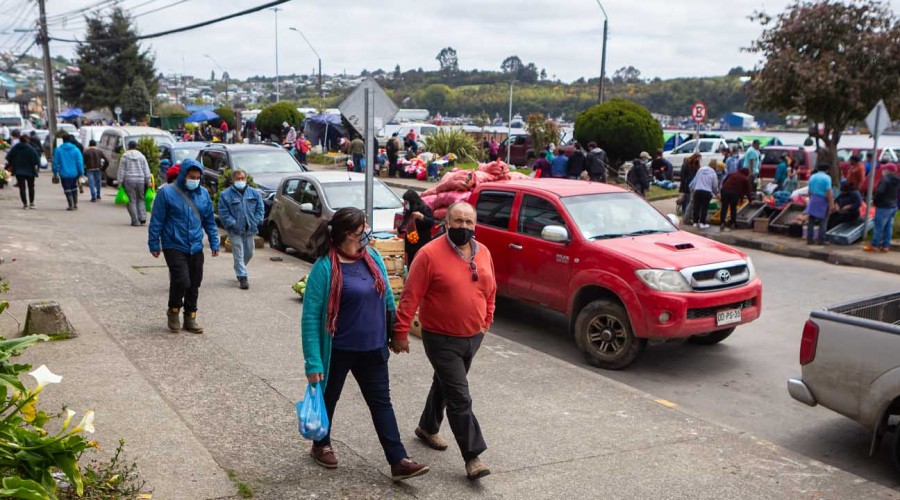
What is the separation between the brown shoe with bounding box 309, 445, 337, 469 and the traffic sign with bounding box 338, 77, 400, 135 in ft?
17.4

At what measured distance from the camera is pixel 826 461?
5.91 metres

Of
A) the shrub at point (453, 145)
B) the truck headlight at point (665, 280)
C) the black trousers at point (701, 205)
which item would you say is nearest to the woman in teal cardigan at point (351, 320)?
the truck headlight at point (665, 280)

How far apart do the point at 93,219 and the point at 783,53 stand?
15990 millimetres

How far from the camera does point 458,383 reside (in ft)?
15.8

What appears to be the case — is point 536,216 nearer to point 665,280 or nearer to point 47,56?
point 665,280

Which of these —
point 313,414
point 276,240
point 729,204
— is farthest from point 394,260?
point 729,204

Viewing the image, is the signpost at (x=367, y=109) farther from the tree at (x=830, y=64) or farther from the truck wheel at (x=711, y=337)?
the tree at (x=830, y=64)

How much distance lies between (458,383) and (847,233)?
1352cm

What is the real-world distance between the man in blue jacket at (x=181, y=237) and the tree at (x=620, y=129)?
17677 mm

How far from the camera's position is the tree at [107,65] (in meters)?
59.2

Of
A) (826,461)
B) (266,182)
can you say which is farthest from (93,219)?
(826,461)

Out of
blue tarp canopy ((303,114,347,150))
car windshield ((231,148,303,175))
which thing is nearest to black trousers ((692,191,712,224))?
car windshield ((231,148,303,175))

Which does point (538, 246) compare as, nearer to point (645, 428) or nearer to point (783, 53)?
point (645, 428)

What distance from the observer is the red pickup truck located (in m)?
7.55
